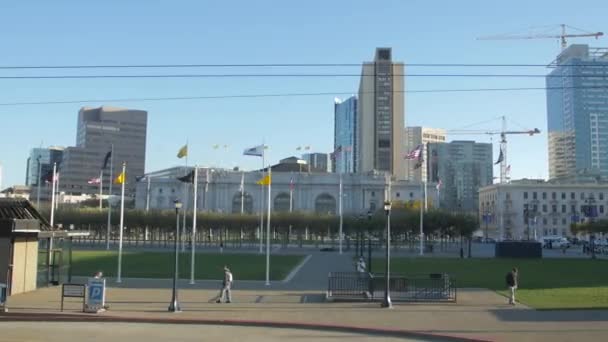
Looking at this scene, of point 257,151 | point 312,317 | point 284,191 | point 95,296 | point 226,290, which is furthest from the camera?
point 284,191

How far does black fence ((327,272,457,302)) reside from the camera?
28.2 metres

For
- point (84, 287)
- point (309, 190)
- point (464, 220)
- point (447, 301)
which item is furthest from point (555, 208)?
point (84, 287)

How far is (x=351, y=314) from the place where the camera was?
23.7 metres

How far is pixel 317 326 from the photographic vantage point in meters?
20.8

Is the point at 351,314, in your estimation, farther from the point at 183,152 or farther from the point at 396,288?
the point at 183,152

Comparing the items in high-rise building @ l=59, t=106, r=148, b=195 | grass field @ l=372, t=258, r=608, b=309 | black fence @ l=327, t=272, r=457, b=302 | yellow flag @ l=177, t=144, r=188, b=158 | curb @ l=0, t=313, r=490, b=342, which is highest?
high-rise building @ l=59, t=106, r=148, b=195

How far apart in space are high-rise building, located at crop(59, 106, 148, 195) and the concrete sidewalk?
5297 inches

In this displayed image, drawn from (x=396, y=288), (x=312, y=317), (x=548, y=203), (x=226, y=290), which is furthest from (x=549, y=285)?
(x=548, y=203)

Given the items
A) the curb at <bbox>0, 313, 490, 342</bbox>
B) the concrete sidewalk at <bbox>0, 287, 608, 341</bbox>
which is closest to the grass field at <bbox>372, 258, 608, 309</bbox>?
the concrete sidewalk at <bbox>0, 287, 608, 341</bbox>

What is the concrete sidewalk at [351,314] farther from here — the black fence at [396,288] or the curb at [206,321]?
the black fence at [396,288]

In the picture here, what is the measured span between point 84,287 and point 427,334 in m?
13.3

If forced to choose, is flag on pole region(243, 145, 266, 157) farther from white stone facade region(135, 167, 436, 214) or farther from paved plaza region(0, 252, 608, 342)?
white stone facade region(135, 167, 436, 214)

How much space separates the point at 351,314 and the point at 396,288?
627cm

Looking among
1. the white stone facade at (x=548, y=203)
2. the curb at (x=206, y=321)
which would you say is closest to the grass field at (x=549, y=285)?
the curb at (x=206, y=321)
